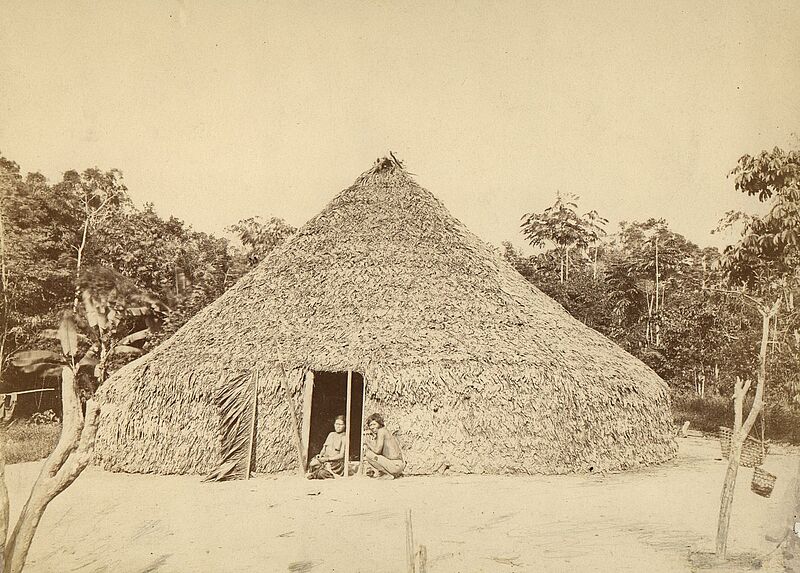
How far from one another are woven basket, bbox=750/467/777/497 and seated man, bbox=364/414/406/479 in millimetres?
3227

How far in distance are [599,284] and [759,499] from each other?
8.78 metres

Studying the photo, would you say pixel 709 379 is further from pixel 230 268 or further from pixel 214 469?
pixel 230 268

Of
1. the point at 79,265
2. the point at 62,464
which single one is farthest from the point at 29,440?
the point at 62,464

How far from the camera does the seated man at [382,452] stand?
6.53 m

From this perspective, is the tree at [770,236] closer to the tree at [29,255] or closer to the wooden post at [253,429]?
the wooden post at [253,429]

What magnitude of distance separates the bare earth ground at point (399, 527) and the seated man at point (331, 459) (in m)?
0.64

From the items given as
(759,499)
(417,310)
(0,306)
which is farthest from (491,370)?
(0,306)

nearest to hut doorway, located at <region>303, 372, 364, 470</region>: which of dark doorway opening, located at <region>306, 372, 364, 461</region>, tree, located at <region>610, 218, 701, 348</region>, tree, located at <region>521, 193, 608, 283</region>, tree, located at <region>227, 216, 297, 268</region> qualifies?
dark doorway opening, located at <region>306, 372, 364, 461</region>

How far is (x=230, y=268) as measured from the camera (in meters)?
11.9

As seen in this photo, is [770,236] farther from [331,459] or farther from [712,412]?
[712,412]

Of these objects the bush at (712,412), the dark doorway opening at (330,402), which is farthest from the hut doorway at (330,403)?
the bush at (712,412)

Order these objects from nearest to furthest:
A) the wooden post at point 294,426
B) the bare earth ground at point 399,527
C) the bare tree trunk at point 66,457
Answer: the bare tree trunk at point 66,457
the bare earth ground at point 399,527
the wooden post at point 294,426

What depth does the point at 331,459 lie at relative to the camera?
677cm

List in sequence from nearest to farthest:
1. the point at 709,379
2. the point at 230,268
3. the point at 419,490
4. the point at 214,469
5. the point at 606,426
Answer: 1. the point at 419,490
2. the point at 214,469
3. the point at 606,426
4. the point at 709,379
5. the point at 230,268
